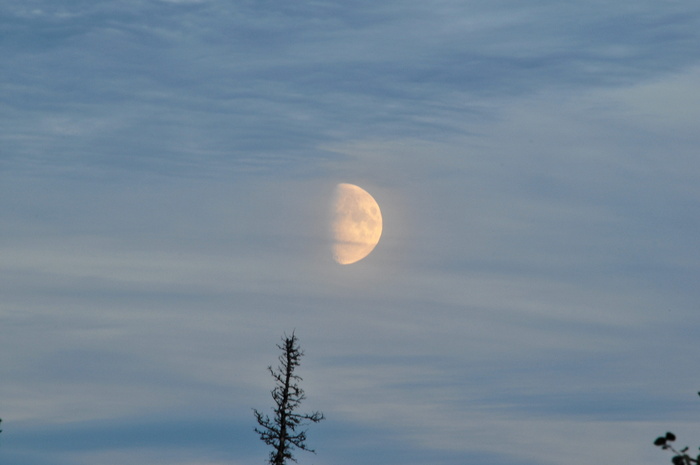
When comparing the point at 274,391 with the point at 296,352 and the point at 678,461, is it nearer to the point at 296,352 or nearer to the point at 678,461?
the point at 296,352

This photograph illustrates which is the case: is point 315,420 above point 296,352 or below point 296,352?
below

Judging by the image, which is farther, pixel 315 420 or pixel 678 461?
pixel 315 420

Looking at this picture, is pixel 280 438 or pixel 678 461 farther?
pixel 280 438

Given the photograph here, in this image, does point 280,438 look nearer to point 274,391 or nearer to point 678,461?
point 274,391

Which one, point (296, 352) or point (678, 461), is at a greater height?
point (296, 352)

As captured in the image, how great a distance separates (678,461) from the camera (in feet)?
34.5

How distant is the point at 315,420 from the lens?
50.7 m

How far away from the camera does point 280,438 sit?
5006 centimetres

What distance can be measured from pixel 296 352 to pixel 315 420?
3.85 m

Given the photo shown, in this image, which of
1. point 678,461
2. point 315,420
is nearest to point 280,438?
point 315,420

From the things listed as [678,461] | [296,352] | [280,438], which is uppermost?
[296,352]

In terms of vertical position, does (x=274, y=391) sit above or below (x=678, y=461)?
above

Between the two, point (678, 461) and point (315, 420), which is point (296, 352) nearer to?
point (315, 420)

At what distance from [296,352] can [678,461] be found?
40677mm
